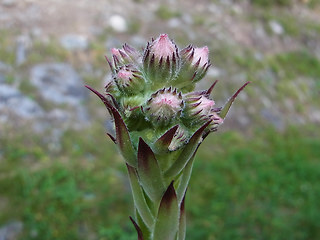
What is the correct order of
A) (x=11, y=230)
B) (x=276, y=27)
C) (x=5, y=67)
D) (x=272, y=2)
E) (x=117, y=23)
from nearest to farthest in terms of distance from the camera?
1. (x=11, y=230)
2. (x=5, y=67)
3. (x=117, y=23)
4. (x=276, y=27)
5. (x=272, y=2)

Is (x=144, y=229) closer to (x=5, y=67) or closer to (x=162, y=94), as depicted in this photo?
(x=162, y=94)

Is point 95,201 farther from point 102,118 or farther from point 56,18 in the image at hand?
point 56,18

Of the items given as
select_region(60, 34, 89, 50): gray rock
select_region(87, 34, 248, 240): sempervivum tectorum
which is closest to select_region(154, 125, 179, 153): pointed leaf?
select_region(87, 34, 248, 240): sempervivum tectorum

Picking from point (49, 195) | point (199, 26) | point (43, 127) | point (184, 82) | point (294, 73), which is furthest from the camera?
point (294, 73)

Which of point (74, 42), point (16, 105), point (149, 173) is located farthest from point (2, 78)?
point (149, 173)

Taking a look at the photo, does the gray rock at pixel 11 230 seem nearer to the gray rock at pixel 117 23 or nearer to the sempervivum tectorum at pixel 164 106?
the sempervivum tectorum at pixel 164 106

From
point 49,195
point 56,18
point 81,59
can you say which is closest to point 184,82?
point 49,195

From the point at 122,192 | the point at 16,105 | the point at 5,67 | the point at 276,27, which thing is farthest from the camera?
the point at 276,27
